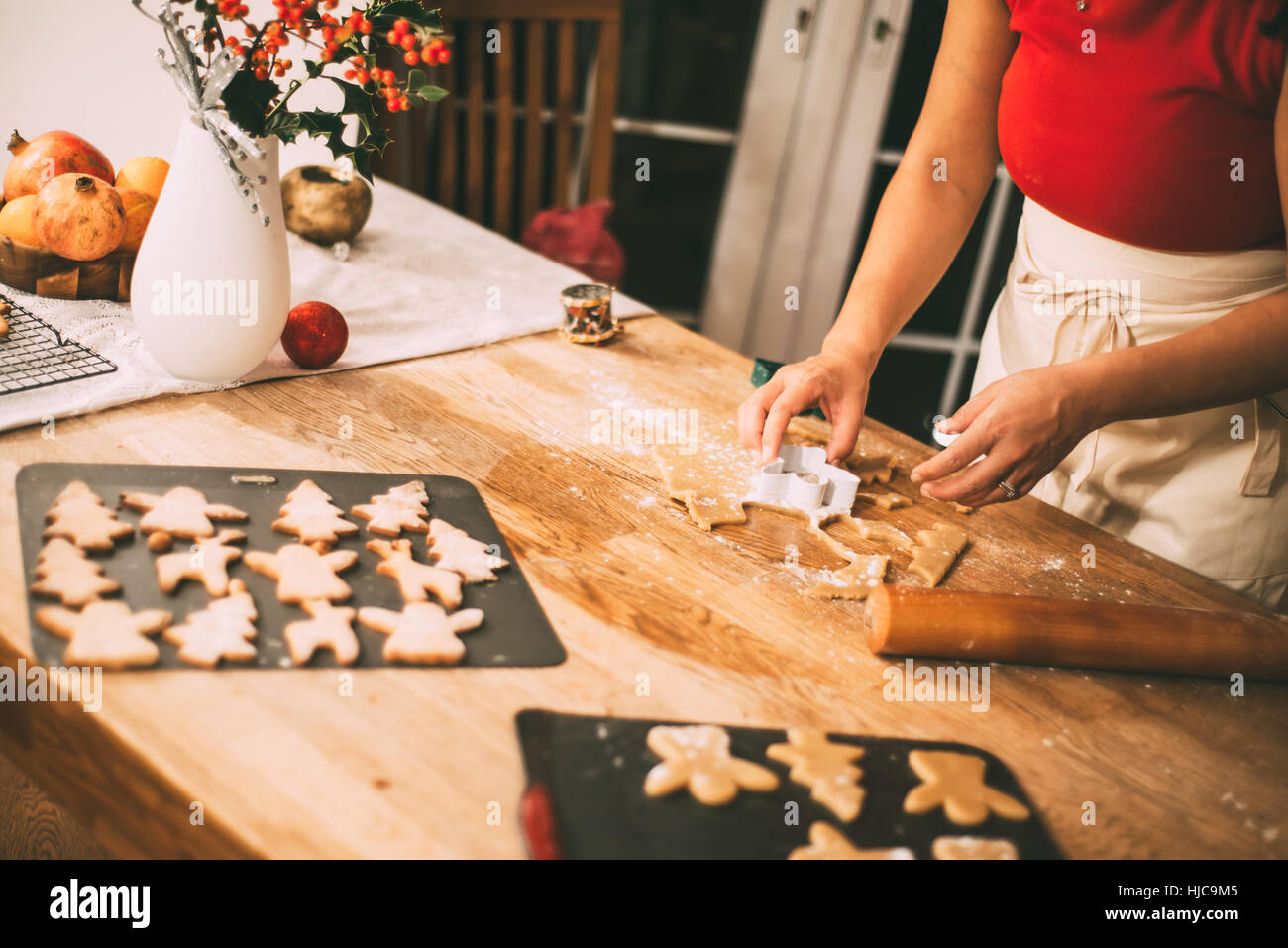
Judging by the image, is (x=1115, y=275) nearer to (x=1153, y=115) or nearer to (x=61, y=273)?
(x=1153, y=115)

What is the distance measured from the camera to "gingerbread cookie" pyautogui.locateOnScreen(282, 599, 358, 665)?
2.78ft

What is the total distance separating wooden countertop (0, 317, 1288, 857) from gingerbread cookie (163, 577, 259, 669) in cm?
2

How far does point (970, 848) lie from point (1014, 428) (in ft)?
1.74

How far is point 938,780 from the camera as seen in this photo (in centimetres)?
84

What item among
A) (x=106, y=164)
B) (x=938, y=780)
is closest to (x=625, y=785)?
(x=938, y=780)

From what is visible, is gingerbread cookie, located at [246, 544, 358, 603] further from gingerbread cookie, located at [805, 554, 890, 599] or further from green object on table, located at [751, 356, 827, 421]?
green object on table, located at [751, 356, 827, 421]

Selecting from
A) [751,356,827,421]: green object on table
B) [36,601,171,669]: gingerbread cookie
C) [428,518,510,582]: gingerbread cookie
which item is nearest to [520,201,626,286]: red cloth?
[751,356,827,421]: green object on table

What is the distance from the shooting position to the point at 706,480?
1261 mm

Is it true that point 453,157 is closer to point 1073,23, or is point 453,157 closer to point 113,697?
point 1073,23

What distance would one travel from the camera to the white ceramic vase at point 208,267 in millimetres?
1184

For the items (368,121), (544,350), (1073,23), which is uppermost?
(1073,23)

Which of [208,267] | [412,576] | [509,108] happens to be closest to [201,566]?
[412,576]

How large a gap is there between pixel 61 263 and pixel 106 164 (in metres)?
0.23

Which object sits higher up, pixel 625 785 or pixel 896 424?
pixel 625 785
